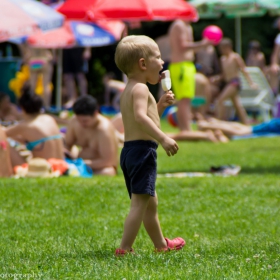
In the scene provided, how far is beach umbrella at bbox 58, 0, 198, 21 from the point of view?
466 inches

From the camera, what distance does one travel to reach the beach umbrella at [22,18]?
28.7 ft

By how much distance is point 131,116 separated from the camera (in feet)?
15.5

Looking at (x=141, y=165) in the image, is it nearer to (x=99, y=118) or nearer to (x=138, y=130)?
(x=138, y=130)

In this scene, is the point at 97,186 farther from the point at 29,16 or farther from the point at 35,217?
the point at 29,16

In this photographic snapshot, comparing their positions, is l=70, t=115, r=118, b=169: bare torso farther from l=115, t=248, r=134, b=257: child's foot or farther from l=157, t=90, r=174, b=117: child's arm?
l=115, t=248, r=134, b=257: child's foot

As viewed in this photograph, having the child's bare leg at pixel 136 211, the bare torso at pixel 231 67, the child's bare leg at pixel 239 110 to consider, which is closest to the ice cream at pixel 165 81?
the child's bare leg at pixel 136 211

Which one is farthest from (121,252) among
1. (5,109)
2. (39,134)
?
(5,109)

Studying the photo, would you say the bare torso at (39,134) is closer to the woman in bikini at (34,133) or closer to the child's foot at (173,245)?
the woman in bikini at (34,133)

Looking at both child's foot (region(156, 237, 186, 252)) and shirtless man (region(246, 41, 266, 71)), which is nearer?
child's foot (region(156, 237, 186, 252))

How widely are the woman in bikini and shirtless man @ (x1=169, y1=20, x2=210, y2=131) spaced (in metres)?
4.34

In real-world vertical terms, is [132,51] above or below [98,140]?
above

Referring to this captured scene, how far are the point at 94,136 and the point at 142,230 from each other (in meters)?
3.03

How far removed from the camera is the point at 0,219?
253 inches

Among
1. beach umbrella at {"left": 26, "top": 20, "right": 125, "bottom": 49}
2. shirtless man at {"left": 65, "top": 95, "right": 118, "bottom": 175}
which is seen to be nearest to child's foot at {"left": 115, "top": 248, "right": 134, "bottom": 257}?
shirtless man at {"left": 65, "top": 95, "right": 118, "bottom": 175}
